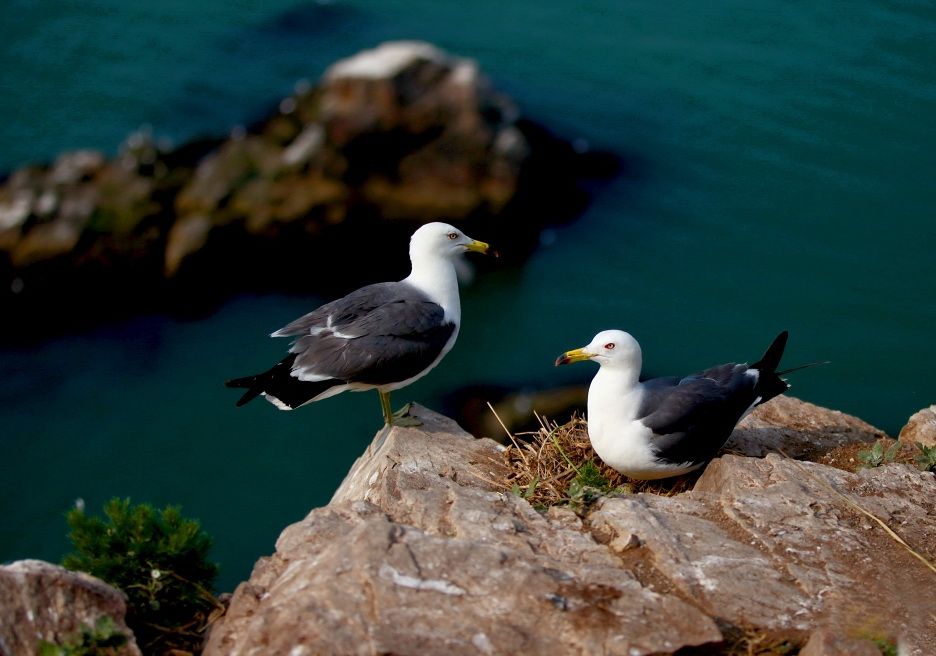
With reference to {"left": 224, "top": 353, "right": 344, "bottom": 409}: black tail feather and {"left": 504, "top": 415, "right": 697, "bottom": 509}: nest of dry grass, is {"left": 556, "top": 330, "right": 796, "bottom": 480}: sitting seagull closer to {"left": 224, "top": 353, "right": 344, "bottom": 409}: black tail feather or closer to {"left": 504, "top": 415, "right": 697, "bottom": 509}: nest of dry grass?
{"left": 504, "top": 415, "right": 697, "bottom": 509}: nest of dry grass

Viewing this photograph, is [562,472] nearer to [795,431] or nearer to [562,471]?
[562,471]

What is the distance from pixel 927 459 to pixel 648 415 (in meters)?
1.23

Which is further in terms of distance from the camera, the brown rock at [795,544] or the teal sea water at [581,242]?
the teal sea water at [581,242]

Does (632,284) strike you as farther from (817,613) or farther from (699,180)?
(817,613)

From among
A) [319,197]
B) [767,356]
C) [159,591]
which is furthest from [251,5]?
[159,591]

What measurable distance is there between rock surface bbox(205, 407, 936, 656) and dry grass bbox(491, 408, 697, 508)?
246 millimetres

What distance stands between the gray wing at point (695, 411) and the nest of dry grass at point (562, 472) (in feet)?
1.01

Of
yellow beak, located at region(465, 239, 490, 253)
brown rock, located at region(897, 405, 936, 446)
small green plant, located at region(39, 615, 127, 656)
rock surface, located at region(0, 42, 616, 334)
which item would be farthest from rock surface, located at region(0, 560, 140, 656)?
rock surface, located at region(0, 42, 616, 334)

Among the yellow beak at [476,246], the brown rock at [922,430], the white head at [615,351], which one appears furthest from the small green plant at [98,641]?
the brown rock at [922,430]

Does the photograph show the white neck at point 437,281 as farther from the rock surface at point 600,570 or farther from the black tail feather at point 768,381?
the black tail feather at point 768,381

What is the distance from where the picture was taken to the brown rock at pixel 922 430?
516 centimetres

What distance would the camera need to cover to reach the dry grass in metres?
4.71

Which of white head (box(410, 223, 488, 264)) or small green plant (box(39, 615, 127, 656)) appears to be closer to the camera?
small green plant (box(39, 615, 127, 656))

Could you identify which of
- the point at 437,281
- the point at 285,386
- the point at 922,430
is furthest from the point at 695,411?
the point at 285,386
